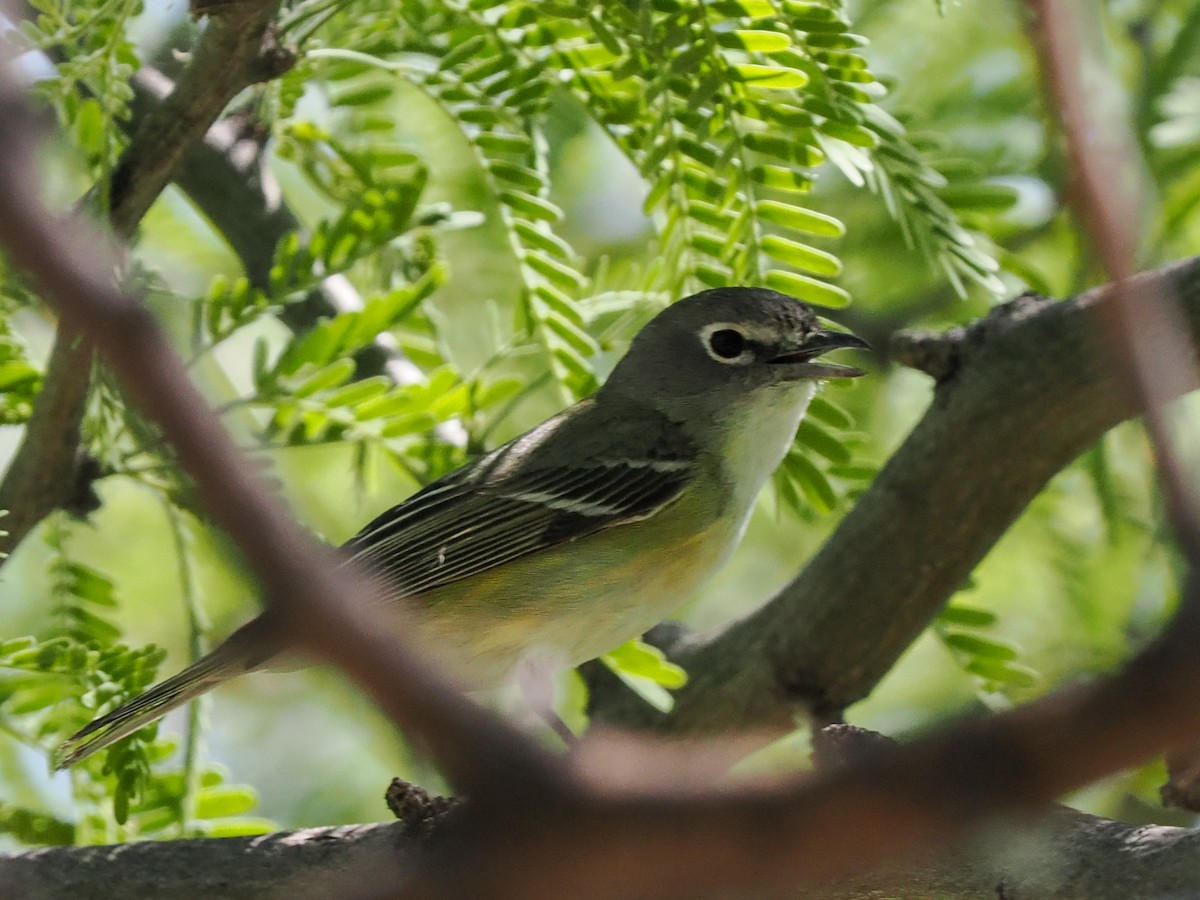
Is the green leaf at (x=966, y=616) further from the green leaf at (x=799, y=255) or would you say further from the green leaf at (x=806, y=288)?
the green leaf at (x=799, y=255)

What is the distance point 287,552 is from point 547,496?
2.90 meters

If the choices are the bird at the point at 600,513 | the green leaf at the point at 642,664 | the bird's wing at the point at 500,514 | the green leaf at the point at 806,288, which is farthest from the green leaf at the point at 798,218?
the green leaf at the point at 642,664

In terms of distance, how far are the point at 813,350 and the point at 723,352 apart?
0.30 m

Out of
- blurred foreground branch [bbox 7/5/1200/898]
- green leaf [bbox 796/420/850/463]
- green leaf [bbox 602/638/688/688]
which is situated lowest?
green leaf [bbox 602/638/688/688]

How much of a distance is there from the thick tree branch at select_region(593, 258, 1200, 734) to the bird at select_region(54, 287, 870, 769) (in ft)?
0.92

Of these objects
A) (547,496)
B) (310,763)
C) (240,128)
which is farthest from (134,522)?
(547,496)

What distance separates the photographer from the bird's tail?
273 cm

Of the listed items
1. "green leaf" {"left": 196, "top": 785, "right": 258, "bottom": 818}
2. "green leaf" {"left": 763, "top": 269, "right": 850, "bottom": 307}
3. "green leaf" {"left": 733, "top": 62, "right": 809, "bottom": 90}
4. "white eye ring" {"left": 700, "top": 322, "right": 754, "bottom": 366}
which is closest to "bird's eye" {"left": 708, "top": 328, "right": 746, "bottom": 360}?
"white eye ring" {"left": 700, "top": 322, "right": 754, "bottom": 366}

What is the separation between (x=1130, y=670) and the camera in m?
0.54

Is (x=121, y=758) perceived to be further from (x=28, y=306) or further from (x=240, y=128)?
(x=240, y=128)

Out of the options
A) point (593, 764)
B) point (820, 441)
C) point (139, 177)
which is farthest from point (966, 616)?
point (593, 764)

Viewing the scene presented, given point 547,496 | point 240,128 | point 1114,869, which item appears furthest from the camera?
point 240,128

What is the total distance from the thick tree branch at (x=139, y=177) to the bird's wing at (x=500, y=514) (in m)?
0.75

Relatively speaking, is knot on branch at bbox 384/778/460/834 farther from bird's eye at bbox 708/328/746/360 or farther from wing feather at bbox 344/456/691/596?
bird's eye at bbox 708/328/746/360
